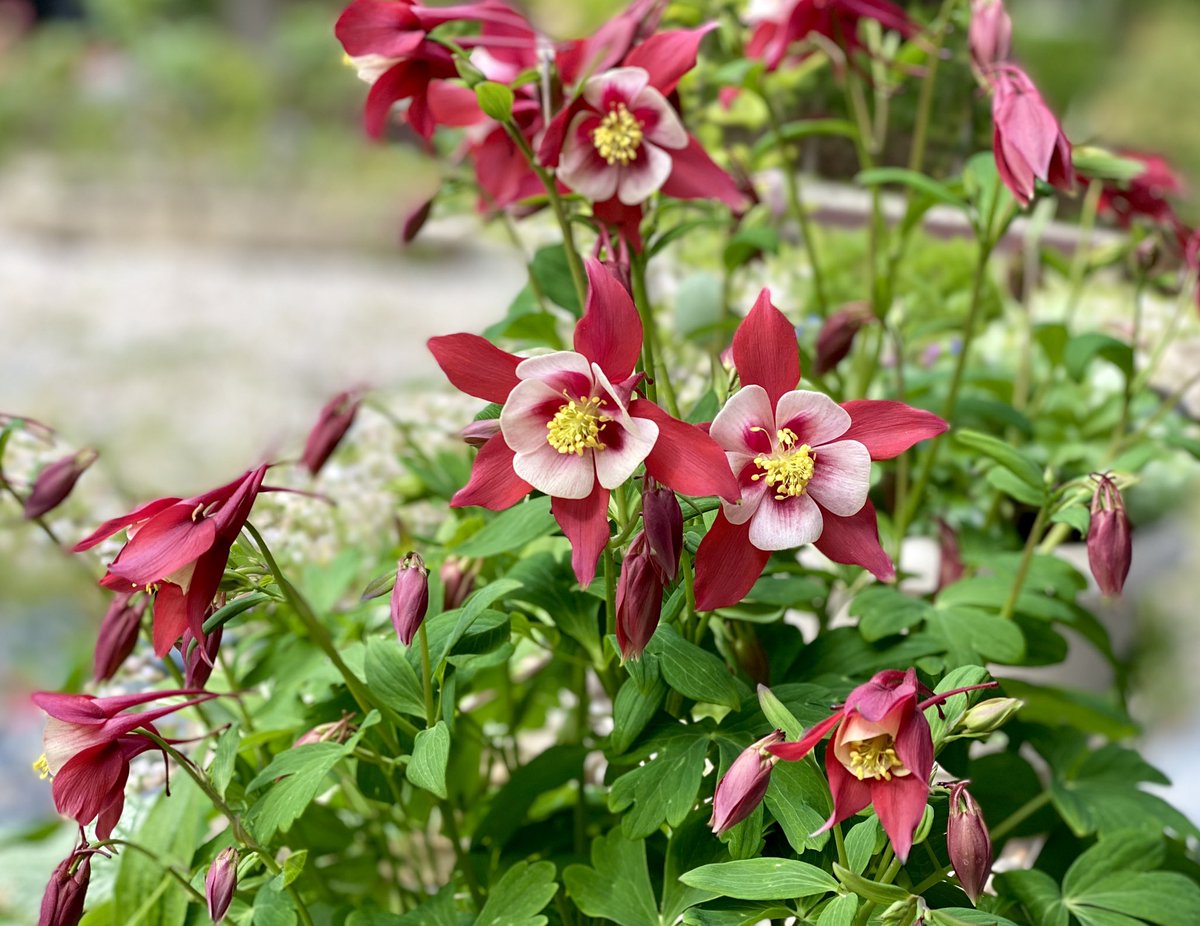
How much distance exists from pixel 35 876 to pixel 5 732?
129cm

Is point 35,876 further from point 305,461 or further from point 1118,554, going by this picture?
point 1118,554

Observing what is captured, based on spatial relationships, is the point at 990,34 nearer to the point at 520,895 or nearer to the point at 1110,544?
the point at 1110,544

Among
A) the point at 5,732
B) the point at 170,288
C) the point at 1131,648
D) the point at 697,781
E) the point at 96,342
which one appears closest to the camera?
the point at 697,781

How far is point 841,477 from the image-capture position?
0.53 meters

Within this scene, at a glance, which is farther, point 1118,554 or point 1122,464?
point 1122,464

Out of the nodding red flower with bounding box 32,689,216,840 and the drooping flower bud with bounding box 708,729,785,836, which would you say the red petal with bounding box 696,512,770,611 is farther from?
the nodding red flower with bounding box 32,689,216,840

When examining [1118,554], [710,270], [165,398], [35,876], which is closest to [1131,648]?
[710,270]

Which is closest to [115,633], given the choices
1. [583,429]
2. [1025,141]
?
[583,429]

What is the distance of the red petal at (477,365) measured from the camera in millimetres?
487

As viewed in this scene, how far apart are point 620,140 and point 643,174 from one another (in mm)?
30

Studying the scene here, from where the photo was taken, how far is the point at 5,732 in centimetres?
203

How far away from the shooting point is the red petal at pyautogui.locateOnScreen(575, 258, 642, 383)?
492 mm

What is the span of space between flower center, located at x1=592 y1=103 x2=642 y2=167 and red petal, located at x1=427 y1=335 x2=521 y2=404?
0.19 metres

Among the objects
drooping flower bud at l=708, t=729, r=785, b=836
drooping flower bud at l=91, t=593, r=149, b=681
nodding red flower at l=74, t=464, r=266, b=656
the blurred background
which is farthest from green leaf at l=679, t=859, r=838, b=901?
the blurred background
